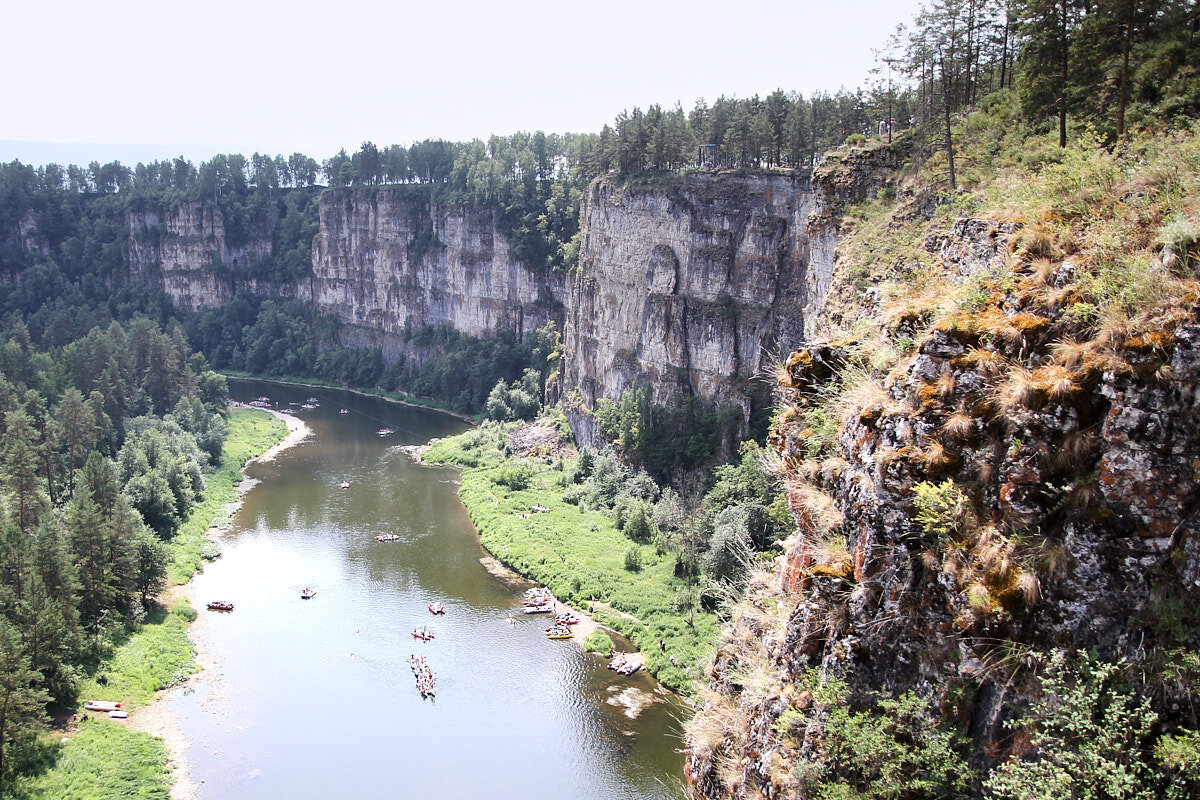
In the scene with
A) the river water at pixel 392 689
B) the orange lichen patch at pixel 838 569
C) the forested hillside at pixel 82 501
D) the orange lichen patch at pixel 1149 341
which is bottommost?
the river water at pixel 392 689

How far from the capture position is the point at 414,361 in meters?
83.9

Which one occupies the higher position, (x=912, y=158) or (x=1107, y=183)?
(x=912, y=158)

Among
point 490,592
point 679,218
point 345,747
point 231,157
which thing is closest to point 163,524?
point 490,592

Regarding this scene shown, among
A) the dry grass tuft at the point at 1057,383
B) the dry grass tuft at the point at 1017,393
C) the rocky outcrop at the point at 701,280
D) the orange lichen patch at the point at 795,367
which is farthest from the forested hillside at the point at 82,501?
the rocky outcrop at the point at 701,280

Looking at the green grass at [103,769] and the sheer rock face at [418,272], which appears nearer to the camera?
the green grass at [103,769]

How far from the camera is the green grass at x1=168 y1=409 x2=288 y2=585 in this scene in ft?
128

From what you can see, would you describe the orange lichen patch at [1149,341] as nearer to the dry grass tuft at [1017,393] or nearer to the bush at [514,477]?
the dry grass tuft at [1017,393]

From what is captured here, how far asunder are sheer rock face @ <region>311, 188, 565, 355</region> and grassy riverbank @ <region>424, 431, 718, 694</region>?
2401 centimetres

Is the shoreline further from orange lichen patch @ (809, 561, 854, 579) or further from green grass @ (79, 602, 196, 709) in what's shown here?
orange lichen patch @ (809, 561, 854, 579)

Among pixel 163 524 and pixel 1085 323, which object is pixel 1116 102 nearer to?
pixel 1085 323

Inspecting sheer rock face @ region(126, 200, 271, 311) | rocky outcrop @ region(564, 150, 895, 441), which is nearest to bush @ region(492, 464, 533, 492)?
rocky outcrop @ region(564, 150, 895, 441)

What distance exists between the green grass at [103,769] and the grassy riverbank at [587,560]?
15689 mm

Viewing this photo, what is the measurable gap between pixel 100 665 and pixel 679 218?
34.6 metres

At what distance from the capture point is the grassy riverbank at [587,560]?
1209 inches
